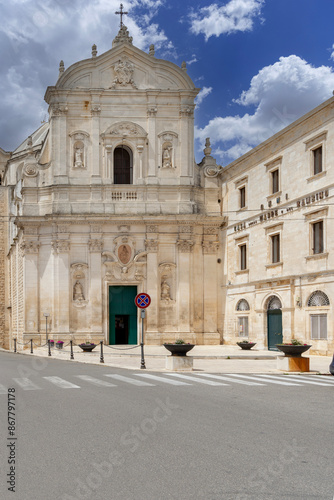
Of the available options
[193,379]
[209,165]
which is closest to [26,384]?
[193,379]

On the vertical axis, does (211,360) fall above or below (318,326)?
below

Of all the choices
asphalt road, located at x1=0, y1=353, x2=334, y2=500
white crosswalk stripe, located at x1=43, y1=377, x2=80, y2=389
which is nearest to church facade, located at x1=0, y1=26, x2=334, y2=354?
white crosswalk stripe, located at x1=43, y1=377, x2=80, y2=389

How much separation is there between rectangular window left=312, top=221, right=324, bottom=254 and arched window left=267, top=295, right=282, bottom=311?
461cm

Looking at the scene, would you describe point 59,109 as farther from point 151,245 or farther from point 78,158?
point 151,245

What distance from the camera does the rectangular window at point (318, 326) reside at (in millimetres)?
30875

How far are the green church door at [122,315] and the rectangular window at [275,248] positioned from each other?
10.5m

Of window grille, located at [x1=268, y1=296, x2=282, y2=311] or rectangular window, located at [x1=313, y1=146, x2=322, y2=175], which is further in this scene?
window grille, located at [x1=268, y1=296, x2=282, y2=311]

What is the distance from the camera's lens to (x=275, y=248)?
3612 centimetres

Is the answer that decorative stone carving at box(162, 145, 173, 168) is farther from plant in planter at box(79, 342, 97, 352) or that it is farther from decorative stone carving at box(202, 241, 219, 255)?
plant in planter at box(79, 342, 97, 352)

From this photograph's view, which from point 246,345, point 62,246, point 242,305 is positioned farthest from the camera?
point 62,246

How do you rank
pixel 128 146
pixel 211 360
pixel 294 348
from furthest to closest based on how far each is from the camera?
pixel 128 146, pixel 211 360, pixel 294 348

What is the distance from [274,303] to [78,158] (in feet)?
53.3

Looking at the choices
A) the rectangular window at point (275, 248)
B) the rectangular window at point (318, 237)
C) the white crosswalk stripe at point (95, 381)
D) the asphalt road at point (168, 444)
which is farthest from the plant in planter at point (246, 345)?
the asphalt road at point (168, 444)

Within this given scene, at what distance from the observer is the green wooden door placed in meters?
35.5
